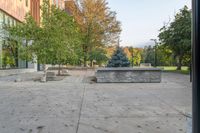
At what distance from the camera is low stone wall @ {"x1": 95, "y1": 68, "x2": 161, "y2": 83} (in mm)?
12742

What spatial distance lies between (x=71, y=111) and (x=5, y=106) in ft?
5.46

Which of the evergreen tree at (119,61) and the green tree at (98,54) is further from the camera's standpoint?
the green tree at (98,54)

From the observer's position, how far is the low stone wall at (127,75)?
41.8 feet

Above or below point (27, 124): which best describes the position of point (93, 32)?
above

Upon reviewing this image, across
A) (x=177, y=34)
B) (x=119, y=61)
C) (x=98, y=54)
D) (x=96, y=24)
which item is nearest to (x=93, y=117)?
(x=119, y=61)

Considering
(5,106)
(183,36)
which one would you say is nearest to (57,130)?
(5,106)

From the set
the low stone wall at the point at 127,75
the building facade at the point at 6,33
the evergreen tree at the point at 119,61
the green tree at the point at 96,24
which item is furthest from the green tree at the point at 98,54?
the low stone wall at the point at 127,75

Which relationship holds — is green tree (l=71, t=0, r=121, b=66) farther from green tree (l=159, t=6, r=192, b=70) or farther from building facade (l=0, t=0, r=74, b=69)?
building facade (l=0, t=0, r=74, b=69)

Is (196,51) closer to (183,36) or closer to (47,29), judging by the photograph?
(47,29)

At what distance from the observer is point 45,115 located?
512 centimetres

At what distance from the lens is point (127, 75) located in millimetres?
12852

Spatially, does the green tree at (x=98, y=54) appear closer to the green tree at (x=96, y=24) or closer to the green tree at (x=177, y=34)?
the green tree at (x=96, y=24)

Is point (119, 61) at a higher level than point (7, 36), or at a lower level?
lower

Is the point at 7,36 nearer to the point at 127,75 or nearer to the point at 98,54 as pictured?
the point at 127,75
